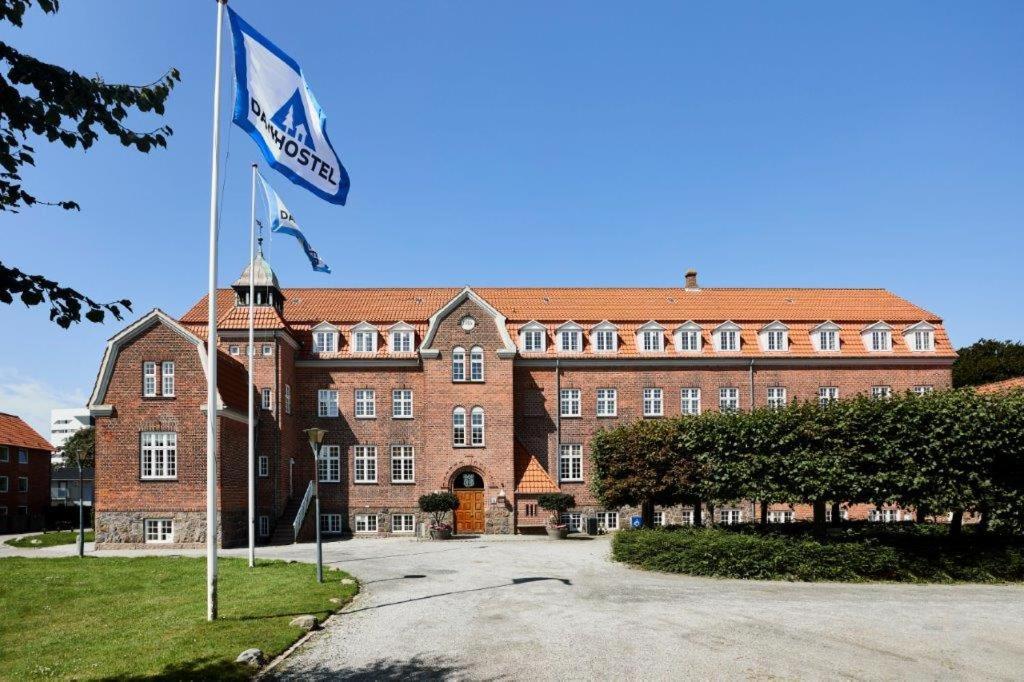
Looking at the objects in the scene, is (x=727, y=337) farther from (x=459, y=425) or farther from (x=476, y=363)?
(x=459, y=425)

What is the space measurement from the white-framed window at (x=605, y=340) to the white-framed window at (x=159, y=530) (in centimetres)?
2276

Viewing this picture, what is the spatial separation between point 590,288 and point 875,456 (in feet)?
80.5

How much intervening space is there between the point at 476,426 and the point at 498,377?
2.79 metres

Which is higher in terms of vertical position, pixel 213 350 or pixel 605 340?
pixel 605 340

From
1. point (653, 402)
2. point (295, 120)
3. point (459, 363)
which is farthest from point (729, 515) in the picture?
point (295, 120)

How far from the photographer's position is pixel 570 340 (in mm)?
41062

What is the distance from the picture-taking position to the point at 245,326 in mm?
36969

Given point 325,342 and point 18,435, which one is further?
point 18,435

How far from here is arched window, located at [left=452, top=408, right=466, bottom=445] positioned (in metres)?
38.2

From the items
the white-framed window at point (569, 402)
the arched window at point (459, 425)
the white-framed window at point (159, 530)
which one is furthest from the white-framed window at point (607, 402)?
the white-framed window at point (159, 530)

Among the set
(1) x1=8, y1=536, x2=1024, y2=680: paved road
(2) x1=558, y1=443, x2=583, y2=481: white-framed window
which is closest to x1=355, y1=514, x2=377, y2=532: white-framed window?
(2) x1=558, y1=443, x2=583, y2=481: white-framed window

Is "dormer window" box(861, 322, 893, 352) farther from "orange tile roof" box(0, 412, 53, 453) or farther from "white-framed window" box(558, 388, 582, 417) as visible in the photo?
"orange tile roof" box(0, 412, 53, 453)

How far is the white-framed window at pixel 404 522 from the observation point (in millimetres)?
38562

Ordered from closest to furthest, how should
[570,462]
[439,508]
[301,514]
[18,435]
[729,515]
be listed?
[301,514], [439,508], [729,515], [570,462], [18,435]
